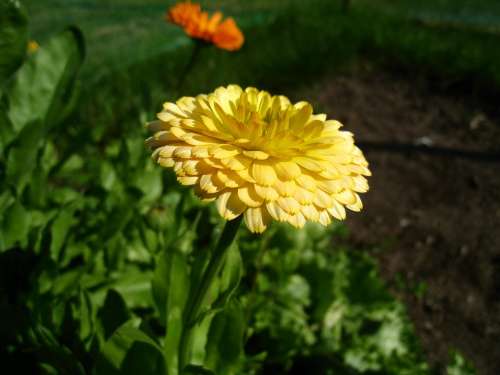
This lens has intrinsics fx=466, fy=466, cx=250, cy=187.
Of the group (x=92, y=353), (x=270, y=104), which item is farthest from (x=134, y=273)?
(x=270, y=104)

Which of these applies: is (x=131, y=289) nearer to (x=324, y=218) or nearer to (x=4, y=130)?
(x=4, y=130)

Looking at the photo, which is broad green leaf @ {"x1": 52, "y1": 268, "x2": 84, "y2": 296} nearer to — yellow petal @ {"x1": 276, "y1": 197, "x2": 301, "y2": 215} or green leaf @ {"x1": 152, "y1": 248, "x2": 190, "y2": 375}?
green leaf @ {"x1": 152, "y1": 248, "x2": 190, "y2": 375}

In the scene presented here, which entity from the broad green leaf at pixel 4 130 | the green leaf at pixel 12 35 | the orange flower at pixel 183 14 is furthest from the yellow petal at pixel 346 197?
the orange flower at pixel 183 14

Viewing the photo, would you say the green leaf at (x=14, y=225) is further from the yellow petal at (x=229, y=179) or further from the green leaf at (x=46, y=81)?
the yellow petal at (x=229, y=179)

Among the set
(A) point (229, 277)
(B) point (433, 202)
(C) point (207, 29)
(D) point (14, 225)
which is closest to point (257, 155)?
(A) point (229, 277)

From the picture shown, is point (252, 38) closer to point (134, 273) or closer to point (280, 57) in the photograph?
point (280, 57)
